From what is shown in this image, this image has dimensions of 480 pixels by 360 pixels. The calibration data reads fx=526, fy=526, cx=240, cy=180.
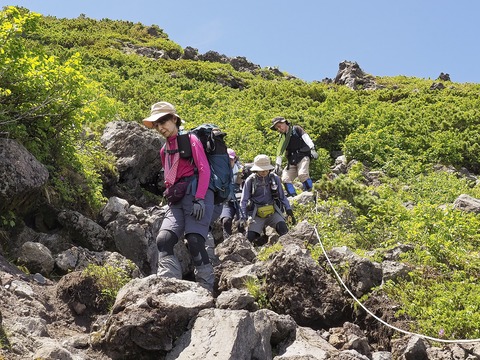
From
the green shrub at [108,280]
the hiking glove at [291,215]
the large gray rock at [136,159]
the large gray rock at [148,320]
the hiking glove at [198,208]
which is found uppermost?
the large gray rock at [136,159]

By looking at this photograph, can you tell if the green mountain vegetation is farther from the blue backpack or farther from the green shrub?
the green shrub

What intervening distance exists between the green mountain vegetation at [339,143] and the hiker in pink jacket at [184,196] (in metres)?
1.64

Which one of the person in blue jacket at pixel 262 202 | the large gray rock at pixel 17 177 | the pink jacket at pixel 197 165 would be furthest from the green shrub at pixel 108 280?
the person in blue jacket at pixel 262 202

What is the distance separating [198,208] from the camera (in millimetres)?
5848

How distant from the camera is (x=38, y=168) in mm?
7137

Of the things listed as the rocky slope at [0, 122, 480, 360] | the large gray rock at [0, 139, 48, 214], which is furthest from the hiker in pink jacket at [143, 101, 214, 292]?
the large gray rock at [0, 139, 48, 214]

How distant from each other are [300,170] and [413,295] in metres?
6.38

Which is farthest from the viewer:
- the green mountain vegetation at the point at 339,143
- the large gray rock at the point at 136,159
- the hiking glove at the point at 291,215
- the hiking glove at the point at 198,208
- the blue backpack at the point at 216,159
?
the large gray rock at the point at 136,159

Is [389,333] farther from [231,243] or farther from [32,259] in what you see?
[32,259]

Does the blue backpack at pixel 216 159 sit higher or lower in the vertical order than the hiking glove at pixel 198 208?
higher

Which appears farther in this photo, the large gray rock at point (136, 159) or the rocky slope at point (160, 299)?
the large gray rock at point (136, 159)

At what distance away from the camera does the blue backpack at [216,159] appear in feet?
20.4

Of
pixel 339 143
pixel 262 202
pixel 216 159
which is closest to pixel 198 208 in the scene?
pixel 216 159

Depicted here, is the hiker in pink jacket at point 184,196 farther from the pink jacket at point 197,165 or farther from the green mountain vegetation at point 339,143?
the green mountain vegetation at point 339,143
